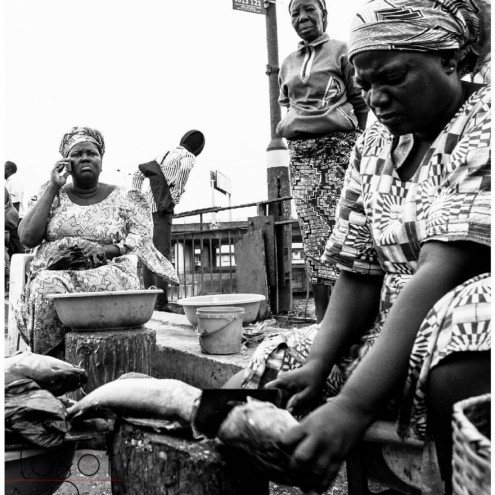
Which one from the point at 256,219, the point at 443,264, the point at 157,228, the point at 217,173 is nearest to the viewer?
the point at 443,264

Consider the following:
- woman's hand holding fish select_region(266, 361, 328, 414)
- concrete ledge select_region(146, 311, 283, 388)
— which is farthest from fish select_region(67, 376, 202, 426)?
concrete ledge select_region(146, 311, 283, 388)

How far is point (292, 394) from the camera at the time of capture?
5.32 feet

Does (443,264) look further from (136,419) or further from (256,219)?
(256,219)

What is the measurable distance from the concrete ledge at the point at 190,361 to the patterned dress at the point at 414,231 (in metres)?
1.69

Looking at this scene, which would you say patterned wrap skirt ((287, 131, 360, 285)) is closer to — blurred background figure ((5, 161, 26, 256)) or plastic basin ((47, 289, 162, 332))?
plastic basin ((47, 289, 162, 332))

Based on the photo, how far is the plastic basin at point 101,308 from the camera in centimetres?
349

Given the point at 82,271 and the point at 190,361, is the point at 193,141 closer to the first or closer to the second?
the point at 82,271

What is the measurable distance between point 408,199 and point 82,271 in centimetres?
292

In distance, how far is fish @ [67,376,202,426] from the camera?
5.51 ft

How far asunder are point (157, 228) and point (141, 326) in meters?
2.97

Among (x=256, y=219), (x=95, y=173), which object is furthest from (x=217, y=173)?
(x=95, y=173)

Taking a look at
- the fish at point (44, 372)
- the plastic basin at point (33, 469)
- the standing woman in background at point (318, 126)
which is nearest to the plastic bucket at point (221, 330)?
the standing woman in background at point (318, 126)

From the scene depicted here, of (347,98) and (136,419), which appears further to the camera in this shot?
(347,98)

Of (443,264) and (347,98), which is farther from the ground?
(347,98)
